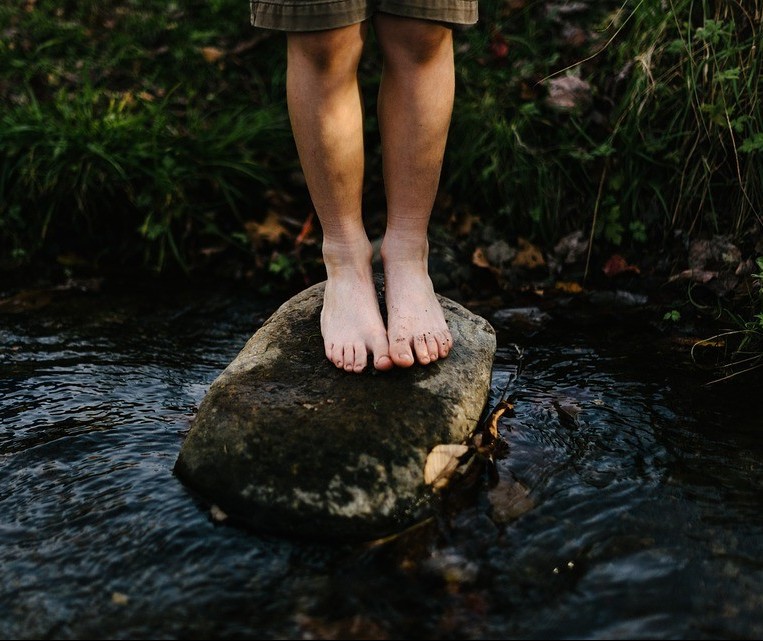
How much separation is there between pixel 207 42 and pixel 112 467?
317 centimetres

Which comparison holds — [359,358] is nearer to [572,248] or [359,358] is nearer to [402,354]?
[402,354]

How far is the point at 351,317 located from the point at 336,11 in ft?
2.55

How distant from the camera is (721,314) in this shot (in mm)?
2703

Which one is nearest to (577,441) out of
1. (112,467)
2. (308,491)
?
(308,491)

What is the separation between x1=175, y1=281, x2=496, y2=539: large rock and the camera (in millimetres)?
1661

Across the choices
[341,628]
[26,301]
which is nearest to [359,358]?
[341,628]

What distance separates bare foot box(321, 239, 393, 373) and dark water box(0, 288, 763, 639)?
44 cm

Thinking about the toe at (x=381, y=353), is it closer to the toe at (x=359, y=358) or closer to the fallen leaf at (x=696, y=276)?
the toe at (x=359, y=358)

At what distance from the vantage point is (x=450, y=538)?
5.42 feet

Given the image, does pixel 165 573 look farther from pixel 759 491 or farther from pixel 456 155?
pixel 456 155

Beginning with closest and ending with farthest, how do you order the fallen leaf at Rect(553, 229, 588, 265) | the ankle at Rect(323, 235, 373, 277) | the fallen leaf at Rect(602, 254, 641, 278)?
the ankle at Rect(323, 235, 373, 277)
the fallen leaf at Rect(602, 254, 641, 278)
the fallen leaf at Rect(553, 229, 588, 265)

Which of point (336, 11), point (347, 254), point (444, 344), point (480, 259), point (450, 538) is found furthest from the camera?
point (480, 259)

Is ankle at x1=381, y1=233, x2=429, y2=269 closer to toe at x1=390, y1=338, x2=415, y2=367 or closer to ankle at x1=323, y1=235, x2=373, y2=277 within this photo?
ankle at x1=323, y1=235, x2=373, y2=277

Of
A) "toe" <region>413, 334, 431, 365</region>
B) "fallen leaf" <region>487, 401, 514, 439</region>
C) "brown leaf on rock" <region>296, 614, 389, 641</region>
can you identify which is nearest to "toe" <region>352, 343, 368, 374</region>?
"toe" <region>413, 334, 431, 365</region>
